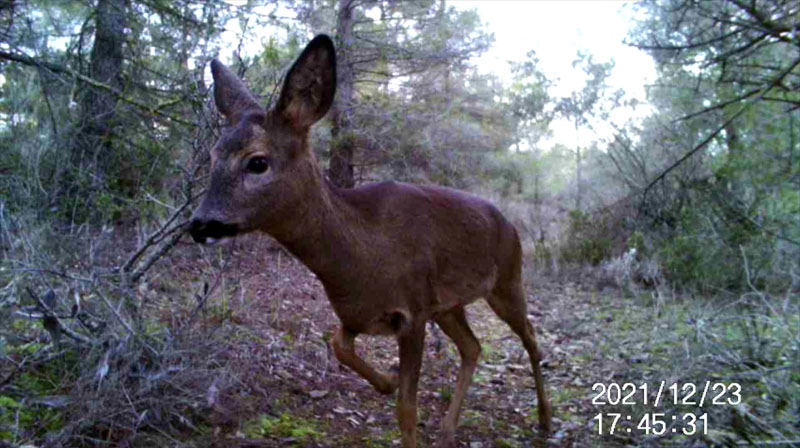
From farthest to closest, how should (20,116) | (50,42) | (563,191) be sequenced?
1. (563,191)
2. (50,42)
3. (20,116)

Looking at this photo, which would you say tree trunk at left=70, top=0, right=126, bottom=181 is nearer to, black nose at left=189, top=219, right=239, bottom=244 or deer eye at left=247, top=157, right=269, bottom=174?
deer eye at left=247, top=157, right=269, bottom=174

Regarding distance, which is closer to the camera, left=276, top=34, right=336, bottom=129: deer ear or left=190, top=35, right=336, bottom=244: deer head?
left=190, top=35, right=336, bottom=244: deer head

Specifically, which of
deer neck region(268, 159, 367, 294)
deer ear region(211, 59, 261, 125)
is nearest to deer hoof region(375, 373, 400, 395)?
deer neck region(268, 159, 367, 294)

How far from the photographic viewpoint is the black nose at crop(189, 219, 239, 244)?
149 inches

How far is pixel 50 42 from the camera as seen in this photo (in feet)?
30.4

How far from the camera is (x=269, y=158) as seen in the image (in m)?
4.17

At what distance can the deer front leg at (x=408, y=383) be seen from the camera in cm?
480

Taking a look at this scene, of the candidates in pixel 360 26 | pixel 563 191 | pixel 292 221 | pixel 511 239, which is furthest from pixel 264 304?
pixel 563 191

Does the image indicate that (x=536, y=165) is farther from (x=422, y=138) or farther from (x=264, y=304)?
(x=264, y=304)

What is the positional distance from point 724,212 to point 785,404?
6.99 m

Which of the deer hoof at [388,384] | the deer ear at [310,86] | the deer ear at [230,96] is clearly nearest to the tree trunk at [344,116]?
the deer ear at [230,96]
